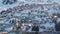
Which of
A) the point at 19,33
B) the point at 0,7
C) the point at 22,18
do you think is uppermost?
the point at 0,7

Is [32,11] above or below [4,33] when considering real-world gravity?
above

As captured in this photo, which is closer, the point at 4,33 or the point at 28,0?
the point at 4,33

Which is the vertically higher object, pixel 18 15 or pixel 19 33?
pixel 18 15

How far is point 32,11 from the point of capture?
1.64 metres

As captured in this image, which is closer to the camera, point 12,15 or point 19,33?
point 19,33

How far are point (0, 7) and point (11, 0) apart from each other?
135 millimetres

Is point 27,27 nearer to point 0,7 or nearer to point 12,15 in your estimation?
point 12,15

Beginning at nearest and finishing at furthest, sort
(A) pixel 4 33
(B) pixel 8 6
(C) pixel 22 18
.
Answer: (A) pixel 4 33, (C) pixel 22 18, (B) pixel 8 6

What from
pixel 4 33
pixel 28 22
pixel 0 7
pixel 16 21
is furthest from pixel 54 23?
pixel 0 7

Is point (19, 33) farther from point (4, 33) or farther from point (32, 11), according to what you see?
point (32, 11)

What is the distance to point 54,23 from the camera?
5.03 feet

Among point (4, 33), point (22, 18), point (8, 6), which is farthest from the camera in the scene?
point (8, 6)

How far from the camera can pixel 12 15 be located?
1.62 metres

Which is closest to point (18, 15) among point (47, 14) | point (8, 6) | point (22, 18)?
point (22, 18)
